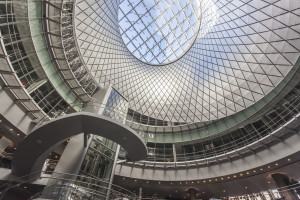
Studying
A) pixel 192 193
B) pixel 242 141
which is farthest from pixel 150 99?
pixel 192 193

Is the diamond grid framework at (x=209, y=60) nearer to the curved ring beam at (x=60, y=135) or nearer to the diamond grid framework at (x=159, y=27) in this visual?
the diamond grid framework at (x=159, y=27)

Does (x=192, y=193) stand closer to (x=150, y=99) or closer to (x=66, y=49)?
(x=150, y=99)

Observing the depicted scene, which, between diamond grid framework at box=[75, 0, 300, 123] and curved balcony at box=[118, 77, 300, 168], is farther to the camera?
diamond grid framework at box=[75, 0, 300, 123]

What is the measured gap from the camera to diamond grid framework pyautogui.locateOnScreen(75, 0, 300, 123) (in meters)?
23.6

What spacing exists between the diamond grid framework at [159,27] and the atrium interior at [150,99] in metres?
0.23

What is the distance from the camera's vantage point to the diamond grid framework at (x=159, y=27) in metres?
34.4

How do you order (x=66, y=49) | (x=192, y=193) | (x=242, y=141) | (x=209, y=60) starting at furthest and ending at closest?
(x=209, y=60) < (x=242, y=141) < (x=192, y=193) < (x=66, y=49)

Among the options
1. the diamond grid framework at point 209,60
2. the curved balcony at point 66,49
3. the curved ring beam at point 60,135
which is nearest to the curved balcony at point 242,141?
the diamond grid framework at point 209,60

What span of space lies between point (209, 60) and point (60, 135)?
93.3 ft

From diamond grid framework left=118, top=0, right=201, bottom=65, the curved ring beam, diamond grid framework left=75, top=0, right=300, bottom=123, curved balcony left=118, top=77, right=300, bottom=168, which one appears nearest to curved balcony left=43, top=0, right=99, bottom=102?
diamond grid framework left=75, top=0, right=300, bottom=123

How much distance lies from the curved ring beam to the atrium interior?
0.29 ft

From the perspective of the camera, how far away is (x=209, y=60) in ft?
105

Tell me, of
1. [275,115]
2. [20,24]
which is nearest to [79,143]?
[20,24]

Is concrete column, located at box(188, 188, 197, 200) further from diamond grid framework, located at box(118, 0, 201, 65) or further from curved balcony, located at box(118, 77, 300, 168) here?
diamond grid framework, located at box(118, 0, 201, 65)
